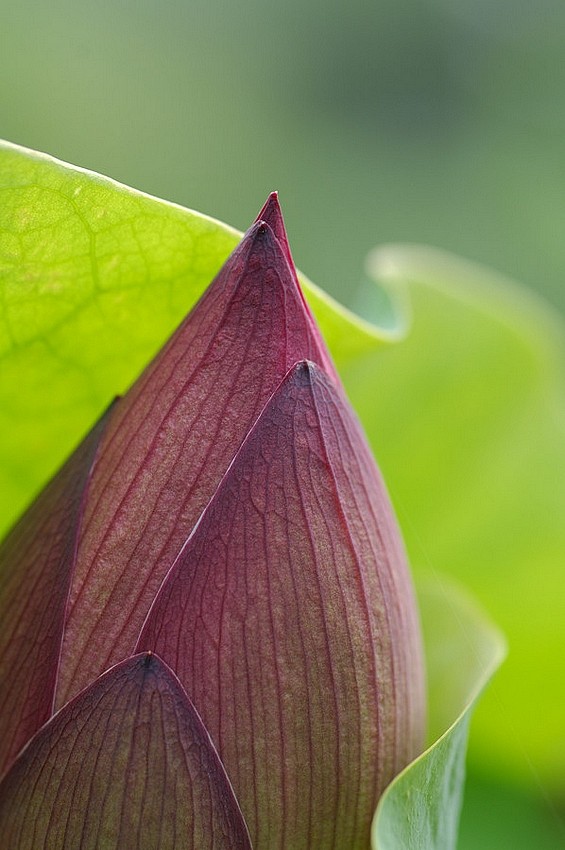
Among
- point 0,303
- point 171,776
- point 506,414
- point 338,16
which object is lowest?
point 171,776

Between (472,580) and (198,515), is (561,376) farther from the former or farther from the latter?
(198,515)

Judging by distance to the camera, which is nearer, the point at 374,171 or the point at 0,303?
the point at 0,303

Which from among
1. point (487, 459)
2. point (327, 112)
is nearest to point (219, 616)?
point (487, 459)

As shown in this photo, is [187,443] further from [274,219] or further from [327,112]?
[327,112]

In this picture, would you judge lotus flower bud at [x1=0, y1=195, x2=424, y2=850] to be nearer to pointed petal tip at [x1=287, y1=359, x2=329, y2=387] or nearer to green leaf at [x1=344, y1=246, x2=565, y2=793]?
pointed petal tip at [x1=287, y1=359, x2=329, y2=387]

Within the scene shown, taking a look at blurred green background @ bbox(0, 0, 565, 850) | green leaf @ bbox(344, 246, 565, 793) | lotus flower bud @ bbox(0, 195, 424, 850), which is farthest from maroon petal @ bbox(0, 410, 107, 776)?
blurred green background @ bbox(0, 0, 565, 850)

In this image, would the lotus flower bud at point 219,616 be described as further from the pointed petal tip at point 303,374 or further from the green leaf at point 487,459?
the green leaf at point 487,459

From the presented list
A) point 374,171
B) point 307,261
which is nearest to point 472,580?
point 307,261
